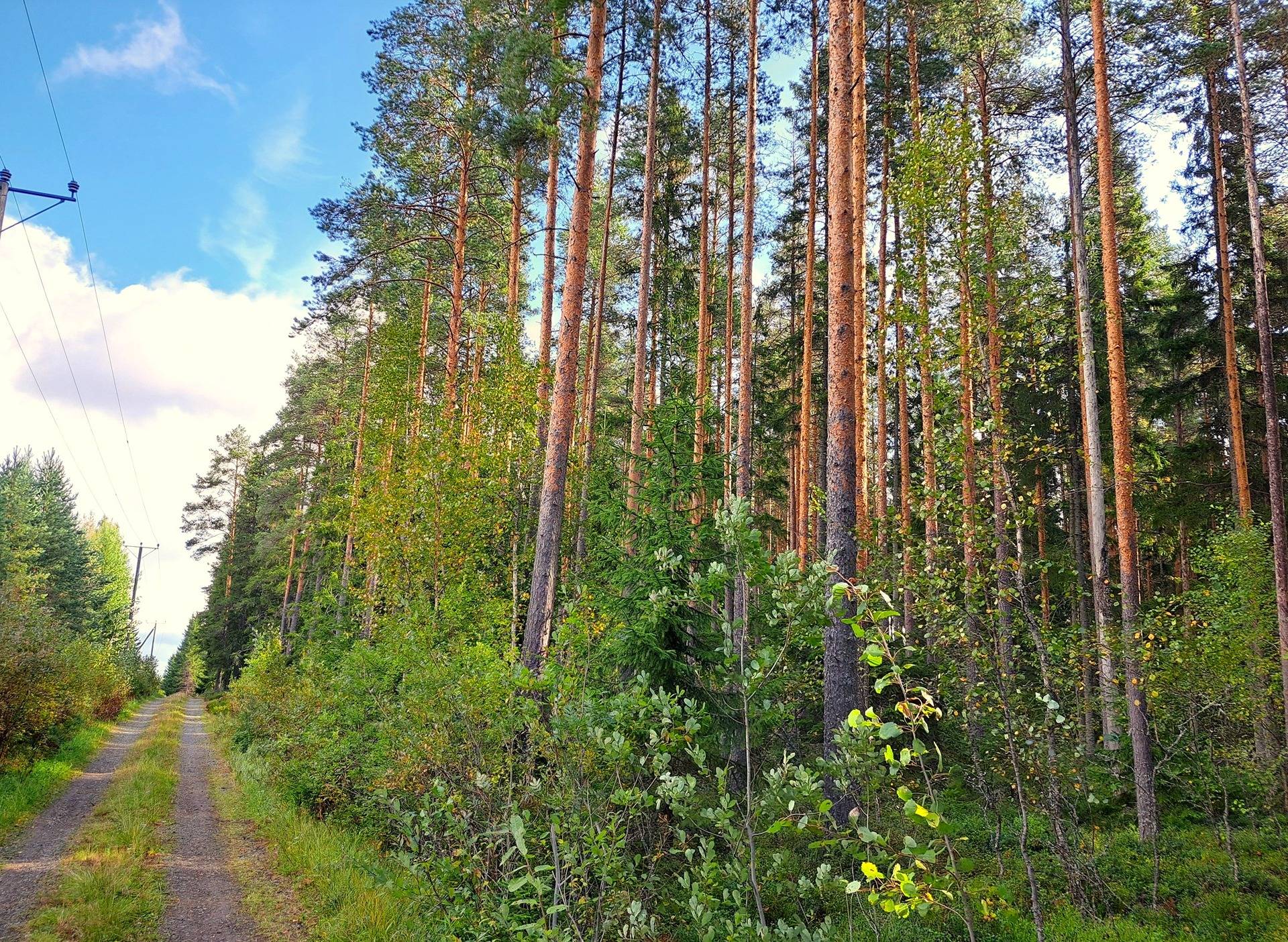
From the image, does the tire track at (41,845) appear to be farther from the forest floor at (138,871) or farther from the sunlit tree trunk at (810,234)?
the sunlit tree trunk at (810,234)

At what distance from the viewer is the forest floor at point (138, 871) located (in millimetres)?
5719

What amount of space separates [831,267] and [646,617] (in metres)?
4.20

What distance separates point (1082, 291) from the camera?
383 inches

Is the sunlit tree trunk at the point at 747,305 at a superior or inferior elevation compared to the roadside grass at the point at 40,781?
superior

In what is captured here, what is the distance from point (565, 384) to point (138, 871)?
7.02 m

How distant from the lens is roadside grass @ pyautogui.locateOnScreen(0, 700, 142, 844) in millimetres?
8805

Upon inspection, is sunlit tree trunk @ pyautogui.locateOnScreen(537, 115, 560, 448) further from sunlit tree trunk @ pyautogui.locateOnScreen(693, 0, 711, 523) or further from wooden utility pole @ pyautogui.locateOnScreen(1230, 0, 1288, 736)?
wooden utility pole @ pyautogui.locateOnScreen(1230, 0, 1288, 736)

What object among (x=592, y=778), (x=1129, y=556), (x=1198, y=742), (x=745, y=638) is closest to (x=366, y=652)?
(x=592, y=778)

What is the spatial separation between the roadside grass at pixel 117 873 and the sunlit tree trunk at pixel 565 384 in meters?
4.02

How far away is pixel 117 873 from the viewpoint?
6750 mm

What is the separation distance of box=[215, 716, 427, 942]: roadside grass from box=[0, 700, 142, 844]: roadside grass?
2.45 m

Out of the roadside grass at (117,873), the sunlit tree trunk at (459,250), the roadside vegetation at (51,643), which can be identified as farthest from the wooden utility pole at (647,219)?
the roadside vegetation at (51,643)

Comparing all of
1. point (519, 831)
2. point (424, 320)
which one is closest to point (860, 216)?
point (424, 320)

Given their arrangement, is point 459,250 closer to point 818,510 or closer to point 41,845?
point 818,510
